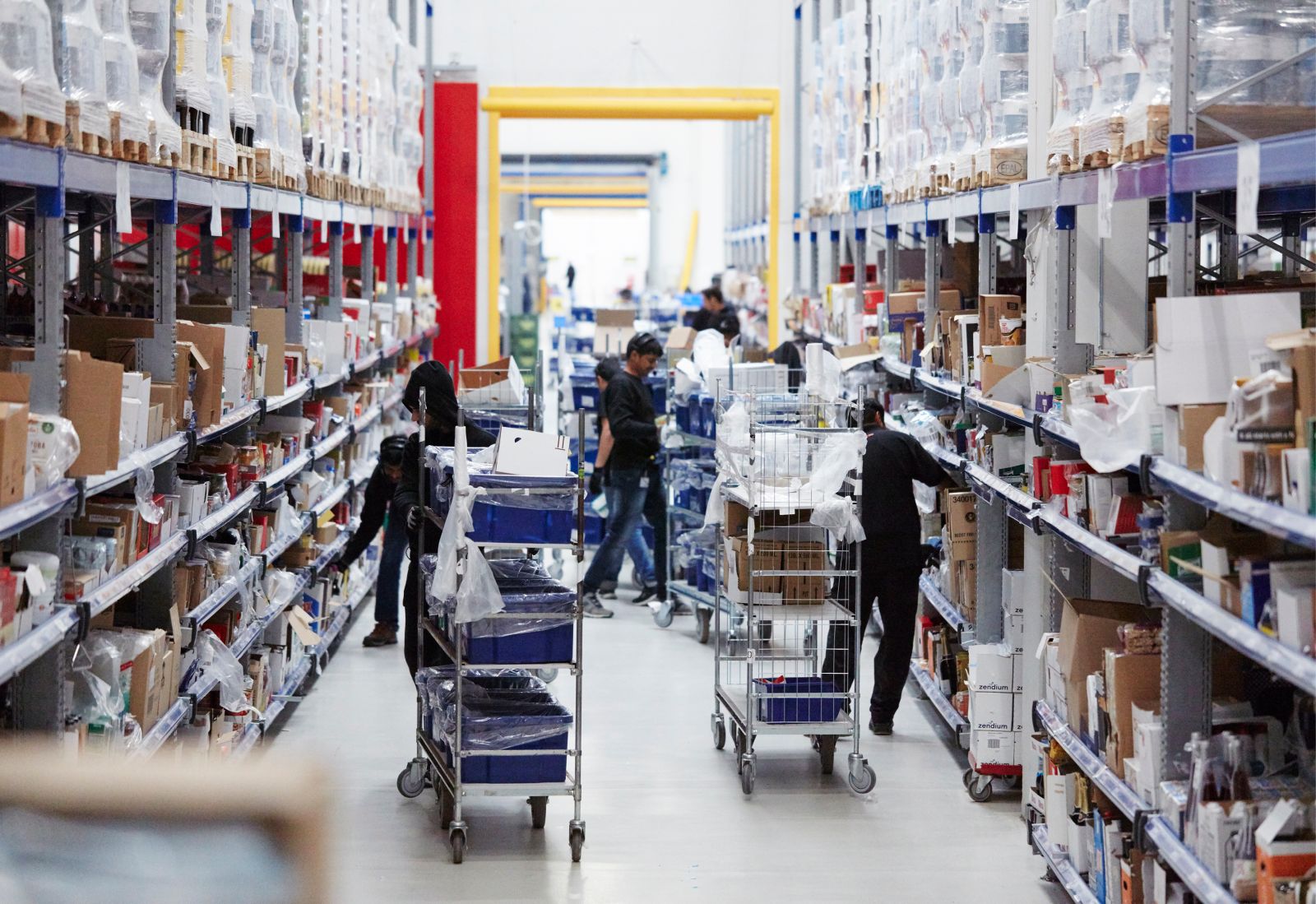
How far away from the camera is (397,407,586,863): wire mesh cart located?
5.79 meters

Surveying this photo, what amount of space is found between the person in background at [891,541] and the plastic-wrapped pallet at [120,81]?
3.70 m

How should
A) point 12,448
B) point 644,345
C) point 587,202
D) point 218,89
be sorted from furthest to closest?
point 587,202
point 644,345
point 218,89
point 12,448

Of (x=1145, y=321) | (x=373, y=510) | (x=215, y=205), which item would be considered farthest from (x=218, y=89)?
(x=1145, y=321)

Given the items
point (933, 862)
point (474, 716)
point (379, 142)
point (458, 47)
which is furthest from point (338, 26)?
point (458, 47)

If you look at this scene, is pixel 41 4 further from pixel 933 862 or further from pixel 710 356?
pixel 710 356

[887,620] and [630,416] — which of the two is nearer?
[887,620]

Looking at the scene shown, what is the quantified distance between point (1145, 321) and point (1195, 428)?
1.78 metres

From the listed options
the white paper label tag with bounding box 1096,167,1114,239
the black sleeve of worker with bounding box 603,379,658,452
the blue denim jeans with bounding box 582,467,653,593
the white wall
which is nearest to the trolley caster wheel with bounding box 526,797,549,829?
the white paper label tag with bounding box 1096,167,1114,239

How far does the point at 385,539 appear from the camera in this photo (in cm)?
963

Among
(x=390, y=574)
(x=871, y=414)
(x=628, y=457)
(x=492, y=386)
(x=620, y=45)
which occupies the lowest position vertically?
(x=390, y=574)

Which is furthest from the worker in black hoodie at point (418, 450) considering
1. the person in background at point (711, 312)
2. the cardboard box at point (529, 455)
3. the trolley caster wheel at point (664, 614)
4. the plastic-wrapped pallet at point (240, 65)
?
the person in background at point (711, 312)

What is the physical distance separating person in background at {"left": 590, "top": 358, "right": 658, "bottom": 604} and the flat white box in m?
6.81

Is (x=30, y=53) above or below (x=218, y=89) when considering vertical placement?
below

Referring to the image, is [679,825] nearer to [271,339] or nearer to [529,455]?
[529,455]
